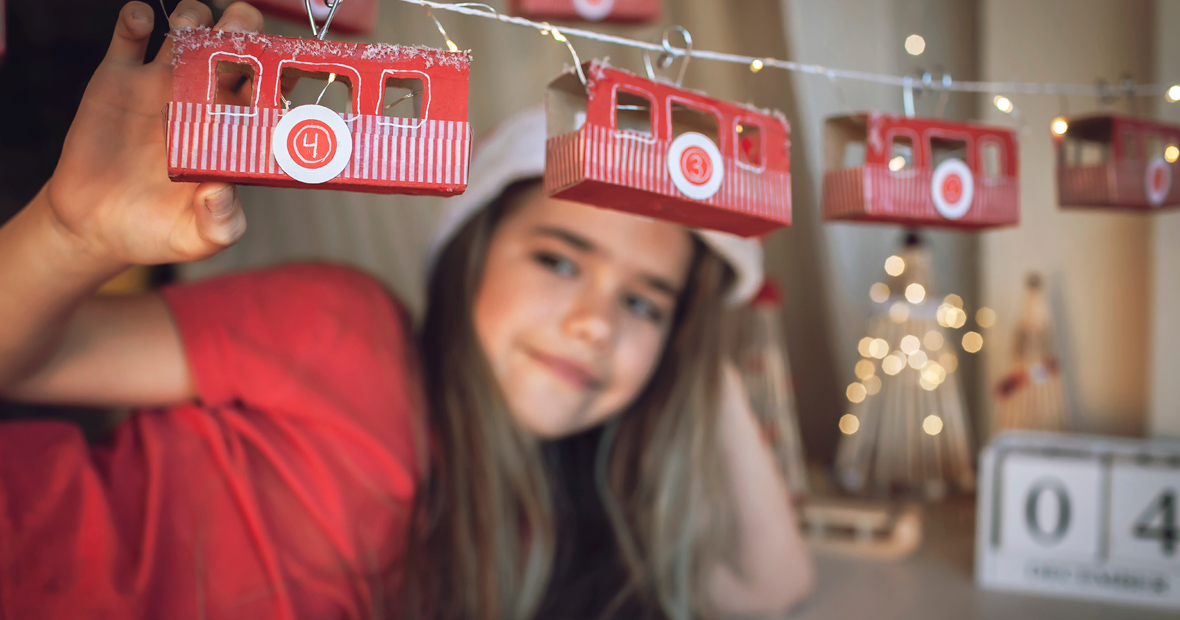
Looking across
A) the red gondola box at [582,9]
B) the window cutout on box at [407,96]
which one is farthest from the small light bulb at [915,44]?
the window cutout on box at [407,96]

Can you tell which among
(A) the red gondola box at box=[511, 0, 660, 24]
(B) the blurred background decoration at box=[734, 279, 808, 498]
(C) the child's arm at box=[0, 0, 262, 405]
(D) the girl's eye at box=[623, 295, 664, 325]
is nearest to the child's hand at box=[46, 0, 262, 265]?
(C) the child's arm at box=[0, 0, 262, 405]

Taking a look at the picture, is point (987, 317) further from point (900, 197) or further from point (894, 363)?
point (900, 197)

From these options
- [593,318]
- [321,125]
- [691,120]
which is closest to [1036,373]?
[593,318]

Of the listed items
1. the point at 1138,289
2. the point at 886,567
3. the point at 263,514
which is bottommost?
the point at 886,567

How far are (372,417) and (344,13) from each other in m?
0.41

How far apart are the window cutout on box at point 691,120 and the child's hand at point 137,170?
233mm

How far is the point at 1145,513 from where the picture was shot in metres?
0.98

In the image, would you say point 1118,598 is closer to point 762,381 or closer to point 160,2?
point 762,381

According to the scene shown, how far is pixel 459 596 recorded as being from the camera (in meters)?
0.88

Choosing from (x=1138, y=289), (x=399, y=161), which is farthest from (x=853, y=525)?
(x=399, y=161)

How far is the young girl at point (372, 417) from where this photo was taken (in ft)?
1.47

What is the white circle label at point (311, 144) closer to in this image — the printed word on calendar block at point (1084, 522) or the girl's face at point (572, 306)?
the girl's face at point (572, 306)

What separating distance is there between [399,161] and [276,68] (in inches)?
2.7

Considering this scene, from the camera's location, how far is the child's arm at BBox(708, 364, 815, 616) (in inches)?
41.3
